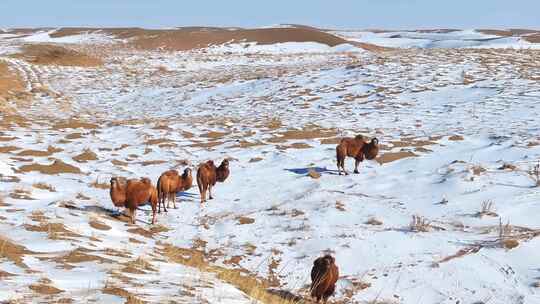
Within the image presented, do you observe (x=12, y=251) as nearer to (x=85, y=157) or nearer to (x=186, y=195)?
(x=186, y=195)

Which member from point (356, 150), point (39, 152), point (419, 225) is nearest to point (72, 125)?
point (39, 152)

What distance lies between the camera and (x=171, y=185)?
12.2m

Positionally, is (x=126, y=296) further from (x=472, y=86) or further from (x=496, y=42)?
(x=496, y=42)

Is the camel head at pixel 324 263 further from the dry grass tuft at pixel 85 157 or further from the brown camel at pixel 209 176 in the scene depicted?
the dry grass tuft at pixel 85 157

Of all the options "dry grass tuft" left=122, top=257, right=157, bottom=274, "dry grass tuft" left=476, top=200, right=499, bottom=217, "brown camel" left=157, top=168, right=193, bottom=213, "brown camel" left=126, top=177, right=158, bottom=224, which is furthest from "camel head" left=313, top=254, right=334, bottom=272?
"brown camel" left=157, top=168, right=193, bottom=213

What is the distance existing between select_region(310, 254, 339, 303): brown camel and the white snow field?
0.30 metres

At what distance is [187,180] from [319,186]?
10.9ft

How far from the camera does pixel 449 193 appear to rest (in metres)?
11.9

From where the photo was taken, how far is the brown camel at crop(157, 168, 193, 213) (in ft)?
39.3

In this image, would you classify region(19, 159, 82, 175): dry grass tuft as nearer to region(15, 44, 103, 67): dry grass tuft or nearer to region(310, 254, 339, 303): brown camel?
region(310, 254, 339, 303): brown camel

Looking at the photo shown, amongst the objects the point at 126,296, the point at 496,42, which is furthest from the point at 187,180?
the point at 496,42

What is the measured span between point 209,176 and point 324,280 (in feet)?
19.4

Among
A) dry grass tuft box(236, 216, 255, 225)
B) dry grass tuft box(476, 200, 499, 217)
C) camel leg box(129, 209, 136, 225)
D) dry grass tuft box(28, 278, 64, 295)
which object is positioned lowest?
dry grass tuft box(236, 216, 255, 225)

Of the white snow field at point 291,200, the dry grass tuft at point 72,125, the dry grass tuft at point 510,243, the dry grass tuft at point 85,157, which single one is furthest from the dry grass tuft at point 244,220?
the dry grass tuft at point 72,125
